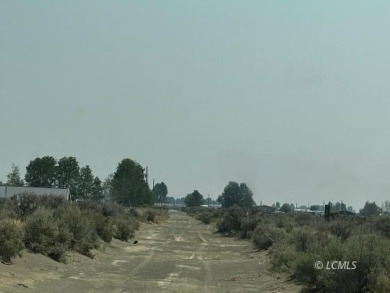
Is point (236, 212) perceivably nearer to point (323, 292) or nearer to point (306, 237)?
point (306, 237)

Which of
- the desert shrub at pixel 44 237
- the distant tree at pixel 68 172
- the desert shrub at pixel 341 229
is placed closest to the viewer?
the desert shrub at pixel 44 237

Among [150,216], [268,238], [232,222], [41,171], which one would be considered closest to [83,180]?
[41,171]

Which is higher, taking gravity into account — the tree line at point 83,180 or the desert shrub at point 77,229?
the tree line at point 83,180

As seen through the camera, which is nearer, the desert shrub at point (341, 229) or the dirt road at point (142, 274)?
the dirt road at point (142, 274)

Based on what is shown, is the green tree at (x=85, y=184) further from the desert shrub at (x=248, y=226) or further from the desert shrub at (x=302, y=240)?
the desert shrub at (x=302, y=240)

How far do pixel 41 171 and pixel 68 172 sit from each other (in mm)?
7798

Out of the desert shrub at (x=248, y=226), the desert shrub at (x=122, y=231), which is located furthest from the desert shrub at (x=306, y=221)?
the desert shrub at (x=122, y=231)

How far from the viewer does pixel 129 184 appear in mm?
139875

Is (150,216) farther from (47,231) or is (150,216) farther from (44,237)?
A: (44,237)

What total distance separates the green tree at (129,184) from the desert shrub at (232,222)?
65.7 metres

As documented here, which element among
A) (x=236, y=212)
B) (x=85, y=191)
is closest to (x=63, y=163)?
(x=85, y=191)

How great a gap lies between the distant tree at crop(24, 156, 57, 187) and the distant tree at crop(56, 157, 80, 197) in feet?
10.8

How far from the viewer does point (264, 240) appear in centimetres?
4200

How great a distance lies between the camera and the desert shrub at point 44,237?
93.9ft
